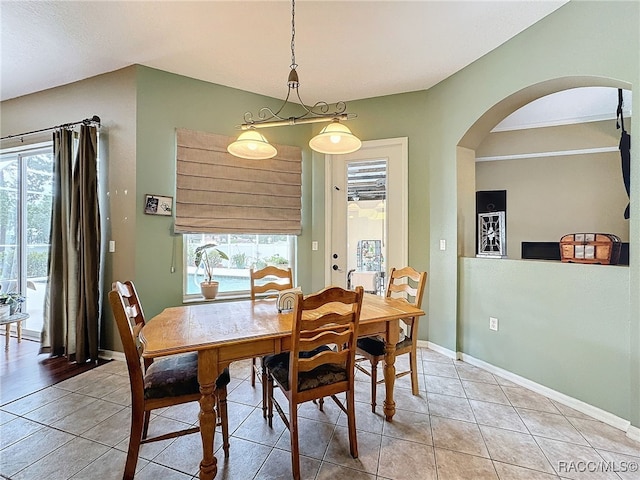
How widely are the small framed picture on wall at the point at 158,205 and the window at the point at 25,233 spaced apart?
163 cm

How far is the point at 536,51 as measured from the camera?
2328 millimetres

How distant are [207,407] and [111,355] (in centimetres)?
219

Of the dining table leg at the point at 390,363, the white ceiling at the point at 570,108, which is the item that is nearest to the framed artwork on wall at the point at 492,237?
the white ceiling at the point at 570,108

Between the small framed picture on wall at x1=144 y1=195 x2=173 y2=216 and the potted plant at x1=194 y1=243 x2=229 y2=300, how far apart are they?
1.59 feet

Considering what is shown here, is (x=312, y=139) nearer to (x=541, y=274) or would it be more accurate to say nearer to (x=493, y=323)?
(x=541, y=274)

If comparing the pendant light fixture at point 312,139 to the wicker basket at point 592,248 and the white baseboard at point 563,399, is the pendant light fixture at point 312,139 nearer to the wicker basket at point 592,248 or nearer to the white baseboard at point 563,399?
the wicker basket at point 592,248

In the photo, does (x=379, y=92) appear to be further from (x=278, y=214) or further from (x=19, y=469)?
(x=19, y=469)

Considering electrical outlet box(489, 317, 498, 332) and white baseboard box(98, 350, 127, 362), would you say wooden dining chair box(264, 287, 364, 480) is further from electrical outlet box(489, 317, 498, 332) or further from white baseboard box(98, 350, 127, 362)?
white baseboard box(98, 350, 127, 362)

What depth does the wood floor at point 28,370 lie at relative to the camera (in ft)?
7.97

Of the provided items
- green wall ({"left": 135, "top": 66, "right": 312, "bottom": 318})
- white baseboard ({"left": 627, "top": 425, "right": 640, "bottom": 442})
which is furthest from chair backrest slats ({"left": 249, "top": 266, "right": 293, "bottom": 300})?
white baseboard ({"left": 627, "top": 425, "right": 640, "bottom": 442})

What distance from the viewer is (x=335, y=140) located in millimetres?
2014

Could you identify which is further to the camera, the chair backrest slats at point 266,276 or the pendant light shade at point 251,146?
the chair backrest slats at point 266,276

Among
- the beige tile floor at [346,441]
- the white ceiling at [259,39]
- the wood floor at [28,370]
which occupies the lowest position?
the beige tile floor at [346,441]

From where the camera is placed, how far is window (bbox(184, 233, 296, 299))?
10.7ft
